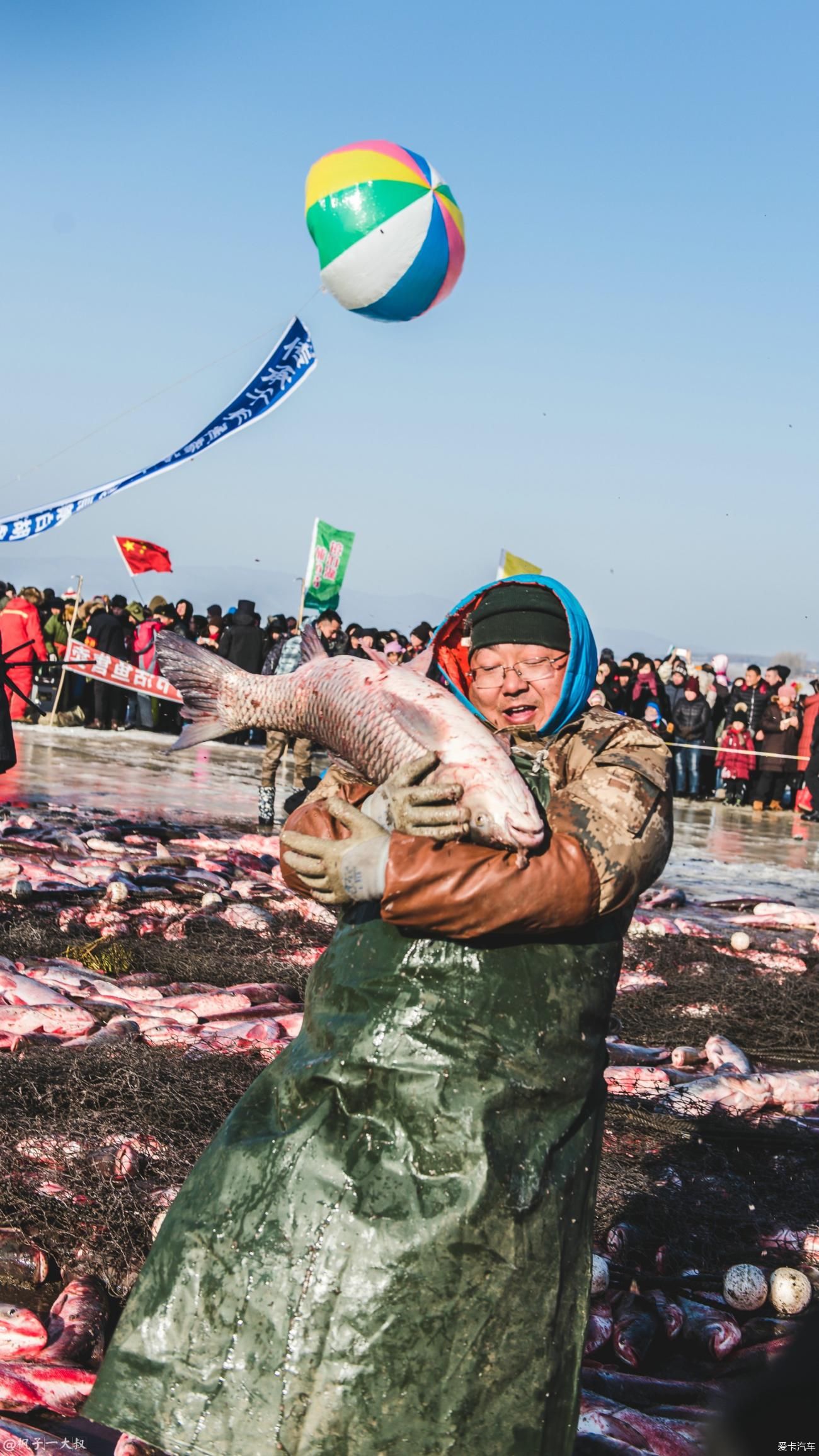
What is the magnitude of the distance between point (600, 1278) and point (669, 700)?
56.4ft

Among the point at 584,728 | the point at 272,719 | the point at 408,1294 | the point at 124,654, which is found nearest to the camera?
the point at 408,1294

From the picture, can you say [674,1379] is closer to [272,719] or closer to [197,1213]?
[197,1213]

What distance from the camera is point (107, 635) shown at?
19281 mm

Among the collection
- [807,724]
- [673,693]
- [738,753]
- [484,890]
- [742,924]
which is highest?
[673,693]

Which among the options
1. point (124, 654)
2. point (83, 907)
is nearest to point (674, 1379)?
point (83, 907)

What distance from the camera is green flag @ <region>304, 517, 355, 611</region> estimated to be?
18.6m

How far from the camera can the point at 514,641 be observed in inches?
98.4

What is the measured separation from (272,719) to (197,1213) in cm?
115

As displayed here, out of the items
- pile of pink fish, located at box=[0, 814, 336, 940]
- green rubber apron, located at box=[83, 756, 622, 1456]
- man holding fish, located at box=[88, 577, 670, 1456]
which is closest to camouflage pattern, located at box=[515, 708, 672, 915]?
man holding fish, located at box=[88, 577, 670, 1456]

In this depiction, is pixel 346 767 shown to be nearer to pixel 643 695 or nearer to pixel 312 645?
pixel 312 645

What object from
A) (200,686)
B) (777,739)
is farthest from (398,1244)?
(777,739)

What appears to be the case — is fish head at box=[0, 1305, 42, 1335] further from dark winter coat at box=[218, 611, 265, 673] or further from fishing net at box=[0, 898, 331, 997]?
dark winter coat at box=[218, 611, 265, 673]

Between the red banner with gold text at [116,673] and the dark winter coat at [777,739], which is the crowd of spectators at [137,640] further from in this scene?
the dark winter coat at [777,739]

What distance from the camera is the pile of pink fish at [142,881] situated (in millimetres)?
7242
